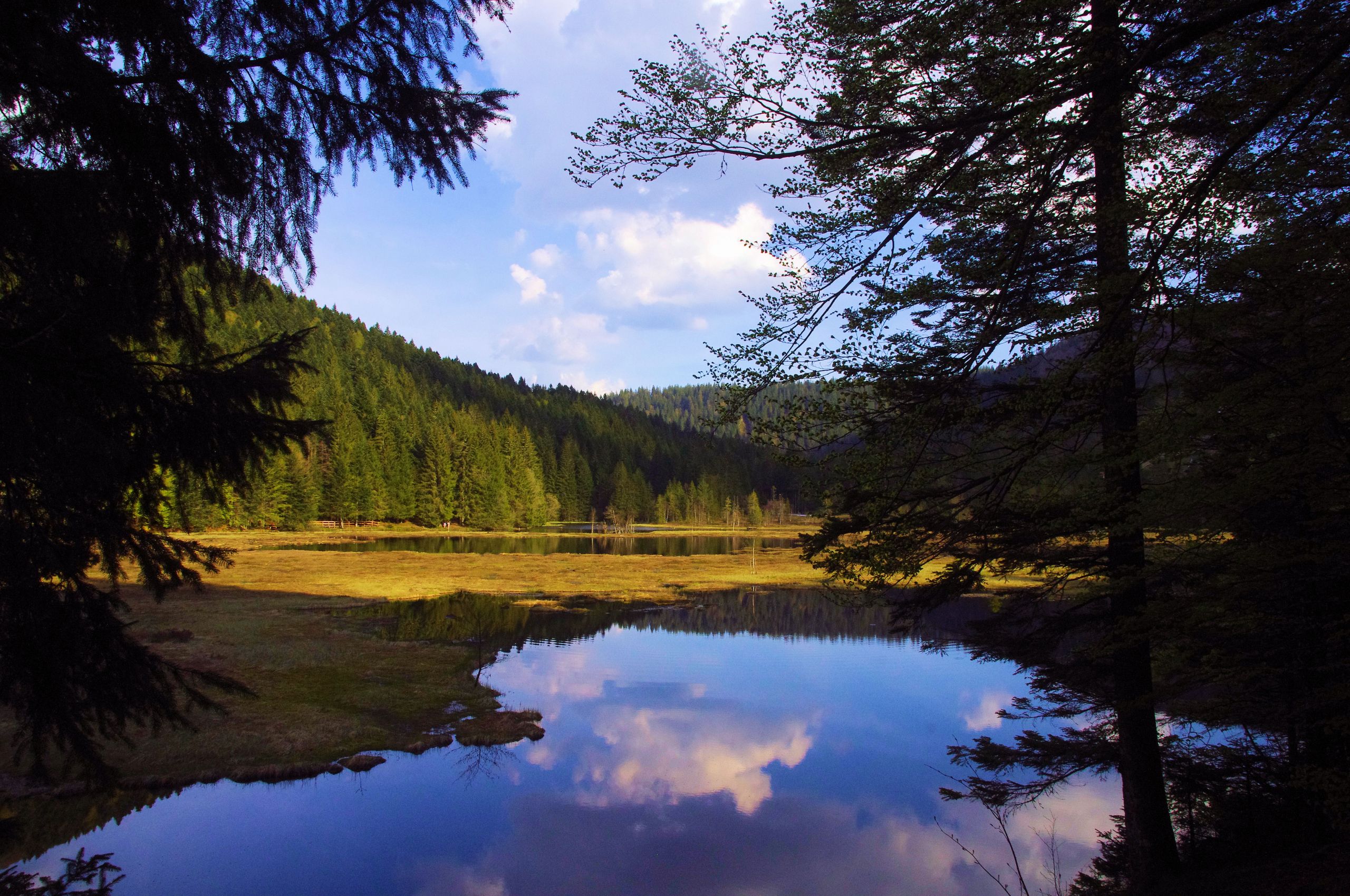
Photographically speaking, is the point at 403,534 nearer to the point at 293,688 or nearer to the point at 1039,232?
the point at 293,688

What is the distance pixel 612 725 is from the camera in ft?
65.0

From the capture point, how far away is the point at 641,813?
49.0 feet

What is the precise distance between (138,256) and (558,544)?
3022 inches

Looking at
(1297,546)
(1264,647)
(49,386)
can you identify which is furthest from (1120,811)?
(49,386)

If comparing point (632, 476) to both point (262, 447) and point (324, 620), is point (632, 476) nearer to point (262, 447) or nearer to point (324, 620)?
point (324, 620)

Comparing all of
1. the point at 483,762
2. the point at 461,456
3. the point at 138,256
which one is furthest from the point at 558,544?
the point at 138,256

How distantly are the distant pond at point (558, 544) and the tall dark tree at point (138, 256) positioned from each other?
196 ft

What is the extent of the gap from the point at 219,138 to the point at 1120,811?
18257 millimetres

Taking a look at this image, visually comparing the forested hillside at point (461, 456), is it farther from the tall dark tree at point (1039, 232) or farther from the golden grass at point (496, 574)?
the tall dark tree at point (1039, 232)

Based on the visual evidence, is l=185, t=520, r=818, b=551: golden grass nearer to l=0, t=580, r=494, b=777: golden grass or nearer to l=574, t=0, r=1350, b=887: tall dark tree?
l=0, t=580, r=494, b=777: golden grass

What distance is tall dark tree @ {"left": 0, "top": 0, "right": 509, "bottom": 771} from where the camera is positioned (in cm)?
281

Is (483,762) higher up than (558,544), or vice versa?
(558,544)

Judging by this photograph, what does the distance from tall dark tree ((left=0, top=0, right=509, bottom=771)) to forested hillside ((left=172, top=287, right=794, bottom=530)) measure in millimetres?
58928

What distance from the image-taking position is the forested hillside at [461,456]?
82.4 m
